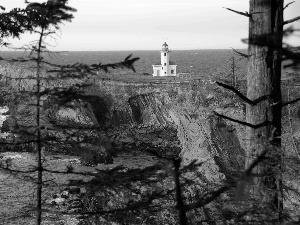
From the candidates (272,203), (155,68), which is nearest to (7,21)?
(272,203)

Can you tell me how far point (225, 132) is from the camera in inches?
1216

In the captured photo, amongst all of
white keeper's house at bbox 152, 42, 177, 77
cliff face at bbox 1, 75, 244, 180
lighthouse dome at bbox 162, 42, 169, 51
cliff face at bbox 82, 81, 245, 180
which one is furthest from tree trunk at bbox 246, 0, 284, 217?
white keeper's house at bbox 152, 42, 177, 77

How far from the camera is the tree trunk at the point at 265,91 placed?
5.23 meters

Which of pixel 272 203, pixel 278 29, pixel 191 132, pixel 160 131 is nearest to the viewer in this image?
pixel 272 203

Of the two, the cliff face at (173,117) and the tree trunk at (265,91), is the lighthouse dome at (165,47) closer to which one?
the cliff face at (173,117)

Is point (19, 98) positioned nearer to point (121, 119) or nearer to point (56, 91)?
point (56, 91)

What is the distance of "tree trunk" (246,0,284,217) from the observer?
5.23m

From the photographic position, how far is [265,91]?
539cm

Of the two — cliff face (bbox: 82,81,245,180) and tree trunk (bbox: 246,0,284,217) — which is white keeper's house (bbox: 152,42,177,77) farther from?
tree trunk (bbox: 246,0,284,217)

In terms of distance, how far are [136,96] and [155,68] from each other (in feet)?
70.1

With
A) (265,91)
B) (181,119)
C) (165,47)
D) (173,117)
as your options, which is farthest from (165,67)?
(265,91)

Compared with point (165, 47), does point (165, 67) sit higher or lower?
lower

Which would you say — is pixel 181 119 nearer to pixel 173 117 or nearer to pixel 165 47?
pixel 173 117

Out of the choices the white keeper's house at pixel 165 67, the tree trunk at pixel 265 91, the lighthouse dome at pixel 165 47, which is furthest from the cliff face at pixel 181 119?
the tree trunk at pixel 265 91
